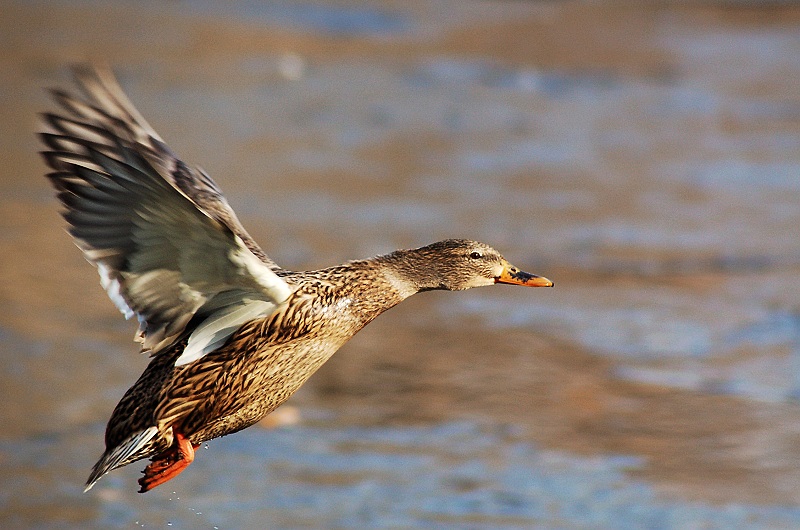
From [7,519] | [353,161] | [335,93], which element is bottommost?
[7,519]

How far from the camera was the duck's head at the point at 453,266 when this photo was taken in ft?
16.4

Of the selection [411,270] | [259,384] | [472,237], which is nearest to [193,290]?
[259,384]

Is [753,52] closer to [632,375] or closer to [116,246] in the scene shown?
[632,375]

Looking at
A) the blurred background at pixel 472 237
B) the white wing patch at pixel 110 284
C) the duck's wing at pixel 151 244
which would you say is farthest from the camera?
the blurred background at pixel 472 237

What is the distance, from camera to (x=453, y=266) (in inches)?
198

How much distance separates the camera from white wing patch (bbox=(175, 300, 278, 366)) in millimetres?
4609

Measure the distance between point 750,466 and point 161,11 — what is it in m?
12.0

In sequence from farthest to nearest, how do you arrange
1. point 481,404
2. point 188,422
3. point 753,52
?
point 753,52 → point 481,404 → point 188,422

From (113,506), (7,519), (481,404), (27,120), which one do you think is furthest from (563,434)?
(27,120)

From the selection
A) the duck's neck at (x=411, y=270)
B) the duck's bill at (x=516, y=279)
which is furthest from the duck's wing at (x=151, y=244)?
the duck's bill at (x=516, y=279)

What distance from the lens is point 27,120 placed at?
11820 millimetres

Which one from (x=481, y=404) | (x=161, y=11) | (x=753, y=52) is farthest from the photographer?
(x=161, y=11)

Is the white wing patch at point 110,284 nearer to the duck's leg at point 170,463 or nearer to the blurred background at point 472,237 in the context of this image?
the duck's leg at point 170,463

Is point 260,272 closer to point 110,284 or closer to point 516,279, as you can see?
point 110,284
